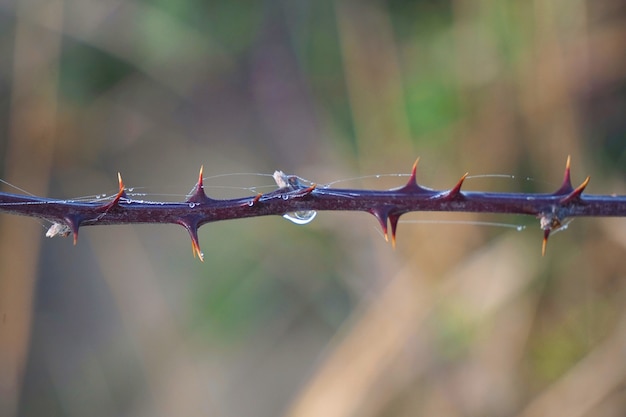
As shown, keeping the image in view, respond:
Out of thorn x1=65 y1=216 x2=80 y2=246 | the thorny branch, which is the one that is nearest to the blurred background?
the thorny branch

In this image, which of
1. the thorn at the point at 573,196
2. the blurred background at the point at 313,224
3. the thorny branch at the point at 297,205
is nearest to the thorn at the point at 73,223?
the thorny branch at the point at 297,205

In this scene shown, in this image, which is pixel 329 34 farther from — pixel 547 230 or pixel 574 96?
pixel 547 230

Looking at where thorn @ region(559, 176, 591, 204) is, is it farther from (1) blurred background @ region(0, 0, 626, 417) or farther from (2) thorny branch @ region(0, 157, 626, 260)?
(1) blurred background @ region(0, 0, 626, 417)

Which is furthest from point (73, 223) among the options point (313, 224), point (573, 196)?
point (313, 224)

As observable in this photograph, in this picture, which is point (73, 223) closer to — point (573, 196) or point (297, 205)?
point (297, 205)

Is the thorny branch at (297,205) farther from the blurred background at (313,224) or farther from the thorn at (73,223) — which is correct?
the blurred background at (313,224)

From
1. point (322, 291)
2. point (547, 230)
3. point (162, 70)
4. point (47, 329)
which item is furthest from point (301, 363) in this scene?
point (547, 230)
